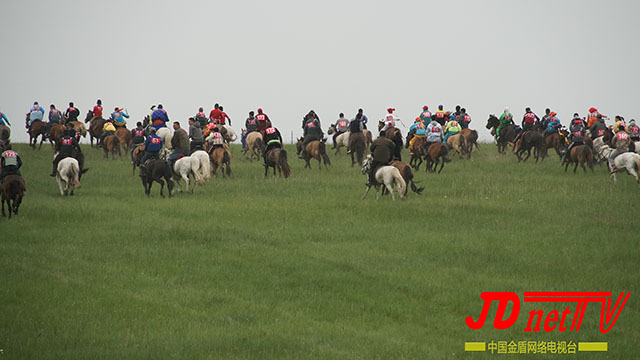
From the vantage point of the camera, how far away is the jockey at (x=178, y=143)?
100ft

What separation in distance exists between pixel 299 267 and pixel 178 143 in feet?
41.3

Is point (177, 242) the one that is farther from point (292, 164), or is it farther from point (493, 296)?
point (292, 164)

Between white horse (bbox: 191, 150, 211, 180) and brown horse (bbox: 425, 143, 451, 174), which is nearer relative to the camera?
white horse (bbox: 191, 150, 211, 180)

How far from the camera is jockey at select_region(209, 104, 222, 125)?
41.9 m

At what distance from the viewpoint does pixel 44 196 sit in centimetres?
2939

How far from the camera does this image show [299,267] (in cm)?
1958

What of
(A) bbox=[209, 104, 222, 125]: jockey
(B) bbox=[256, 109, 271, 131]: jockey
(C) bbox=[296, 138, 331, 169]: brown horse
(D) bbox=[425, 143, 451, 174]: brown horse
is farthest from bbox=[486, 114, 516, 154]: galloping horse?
(A) bbox=[209, 104, 222, 125]: jockey

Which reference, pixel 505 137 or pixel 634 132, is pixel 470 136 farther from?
pixel 634 132

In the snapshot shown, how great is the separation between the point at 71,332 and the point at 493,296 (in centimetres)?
831

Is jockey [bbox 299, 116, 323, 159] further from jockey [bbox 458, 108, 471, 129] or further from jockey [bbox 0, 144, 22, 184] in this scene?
jockey [bbox 0, 144, 22, 184]

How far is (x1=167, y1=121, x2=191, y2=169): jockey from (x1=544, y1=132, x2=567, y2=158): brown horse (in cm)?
1725

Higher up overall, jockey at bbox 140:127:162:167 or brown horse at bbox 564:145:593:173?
jockey at bbox 140:127:162:167

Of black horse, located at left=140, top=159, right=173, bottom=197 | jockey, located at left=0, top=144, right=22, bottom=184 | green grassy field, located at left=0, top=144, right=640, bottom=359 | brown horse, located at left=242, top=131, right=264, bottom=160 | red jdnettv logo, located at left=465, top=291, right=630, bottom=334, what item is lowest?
red jdnettv logo, located at left=465, top=291, right=630, bottom=334

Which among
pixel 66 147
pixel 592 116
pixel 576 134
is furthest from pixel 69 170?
pixel 592 116
